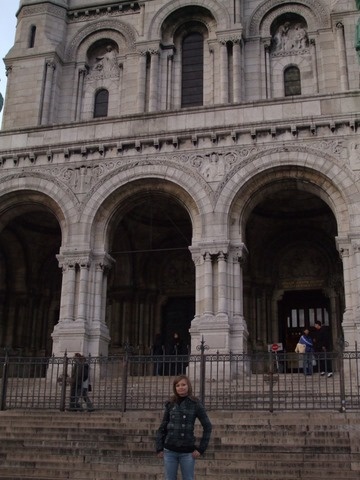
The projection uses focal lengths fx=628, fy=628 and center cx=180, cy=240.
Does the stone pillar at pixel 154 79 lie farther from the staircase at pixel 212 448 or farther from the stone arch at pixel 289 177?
the staircase at pixel 212 448

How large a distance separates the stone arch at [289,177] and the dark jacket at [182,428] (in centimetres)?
1221

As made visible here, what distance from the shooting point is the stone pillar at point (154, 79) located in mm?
28250

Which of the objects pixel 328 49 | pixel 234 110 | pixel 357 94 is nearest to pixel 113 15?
pixel 328 49

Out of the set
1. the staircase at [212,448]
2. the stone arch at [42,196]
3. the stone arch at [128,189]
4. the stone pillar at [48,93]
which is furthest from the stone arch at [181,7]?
the staircase at [212,448]

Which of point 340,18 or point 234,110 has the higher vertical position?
point 340,18

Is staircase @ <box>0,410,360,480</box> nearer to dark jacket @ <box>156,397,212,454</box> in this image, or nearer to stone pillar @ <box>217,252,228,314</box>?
dark jacket @ <box>156,397,212,454</box>

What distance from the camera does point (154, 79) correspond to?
94.2ft

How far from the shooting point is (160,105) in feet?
93.4

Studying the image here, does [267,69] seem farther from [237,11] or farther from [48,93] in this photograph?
[48,93]

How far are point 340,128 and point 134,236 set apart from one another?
10004mm

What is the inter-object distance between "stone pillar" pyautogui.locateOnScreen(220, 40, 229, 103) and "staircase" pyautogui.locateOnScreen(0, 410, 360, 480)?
1735 cm

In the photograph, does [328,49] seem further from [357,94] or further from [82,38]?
[82,38]

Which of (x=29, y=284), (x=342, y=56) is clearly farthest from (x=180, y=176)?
(x=342, y=56)

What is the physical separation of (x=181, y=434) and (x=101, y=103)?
24528 mm
